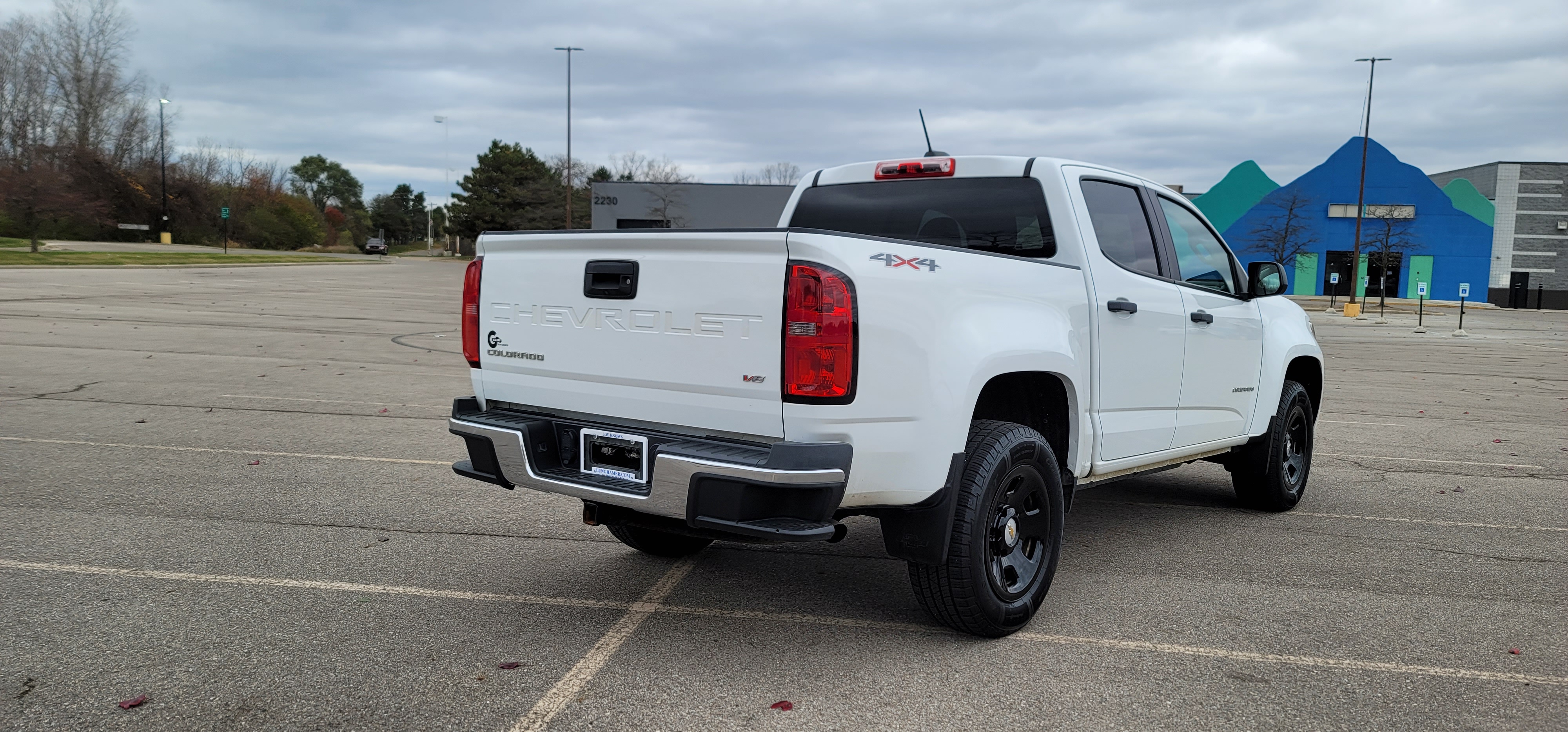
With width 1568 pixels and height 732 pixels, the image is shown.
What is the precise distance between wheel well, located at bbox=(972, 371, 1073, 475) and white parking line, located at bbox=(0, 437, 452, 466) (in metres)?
4.22

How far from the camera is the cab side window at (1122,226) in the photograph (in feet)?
16.1

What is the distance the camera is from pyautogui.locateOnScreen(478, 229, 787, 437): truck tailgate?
11.5ft

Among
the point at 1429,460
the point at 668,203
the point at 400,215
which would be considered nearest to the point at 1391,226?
the point at 668,203

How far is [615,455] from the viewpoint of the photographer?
3.85 meters

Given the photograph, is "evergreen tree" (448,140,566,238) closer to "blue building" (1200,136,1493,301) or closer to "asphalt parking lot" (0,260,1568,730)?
"blue building" (1200,136,1493,301)

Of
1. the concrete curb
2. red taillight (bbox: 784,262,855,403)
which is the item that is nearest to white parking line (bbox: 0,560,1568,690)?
red taillight (bbox: 784,262,855,403)

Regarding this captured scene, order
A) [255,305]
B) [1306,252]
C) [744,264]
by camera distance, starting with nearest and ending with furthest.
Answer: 1. [744,264]
2. [255,305]
3. [1306,252]

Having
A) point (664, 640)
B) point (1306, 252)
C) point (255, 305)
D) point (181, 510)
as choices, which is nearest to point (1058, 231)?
point (664, 640)

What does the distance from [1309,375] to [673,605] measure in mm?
4793

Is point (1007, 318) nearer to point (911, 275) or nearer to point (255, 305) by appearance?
point (911, 275)

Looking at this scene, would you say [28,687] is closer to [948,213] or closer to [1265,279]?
[948,213]

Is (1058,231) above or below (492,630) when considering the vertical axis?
above

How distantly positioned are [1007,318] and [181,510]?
4530mm

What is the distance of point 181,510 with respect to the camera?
5.78 metres
